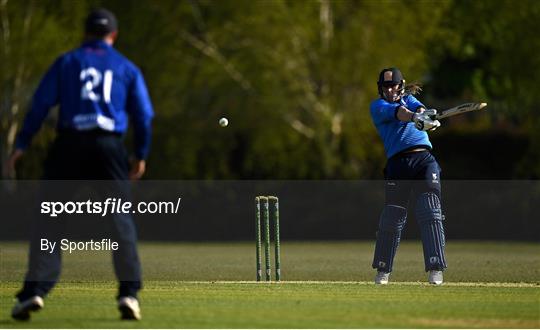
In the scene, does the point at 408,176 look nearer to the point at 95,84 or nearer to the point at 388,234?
the point at 388,234

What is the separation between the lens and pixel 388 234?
46.4 feet

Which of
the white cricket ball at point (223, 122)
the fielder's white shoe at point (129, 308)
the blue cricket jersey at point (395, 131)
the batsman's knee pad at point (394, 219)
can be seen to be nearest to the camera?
the fielder's white shoe at point (129, 308)

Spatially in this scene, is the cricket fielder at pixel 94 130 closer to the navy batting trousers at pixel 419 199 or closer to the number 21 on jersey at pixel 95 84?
the number 21 on jersey at pixel 95 84

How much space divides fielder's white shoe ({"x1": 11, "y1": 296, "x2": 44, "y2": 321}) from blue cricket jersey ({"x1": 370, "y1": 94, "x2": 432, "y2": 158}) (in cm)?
490

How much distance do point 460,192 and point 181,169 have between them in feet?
30.8

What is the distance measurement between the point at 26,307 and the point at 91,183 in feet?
3.02

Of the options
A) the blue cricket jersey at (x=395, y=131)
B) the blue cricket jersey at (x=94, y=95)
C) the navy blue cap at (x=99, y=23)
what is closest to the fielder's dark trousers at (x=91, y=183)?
the blue cricket jersey at (x=94, y=95)

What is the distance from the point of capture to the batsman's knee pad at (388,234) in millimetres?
14070

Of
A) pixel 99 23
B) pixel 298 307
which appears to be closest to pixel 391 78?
pixel 298 307

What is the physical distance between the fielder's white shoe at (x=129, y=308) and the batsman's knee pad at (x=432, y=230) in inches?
185

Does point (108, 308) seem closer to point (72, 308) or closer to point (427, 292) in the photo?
point (72, 308)

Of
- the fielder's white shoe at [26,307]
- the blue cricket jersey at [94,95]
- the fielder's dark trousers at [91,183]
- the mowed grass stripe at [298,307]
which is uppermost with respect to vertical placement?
the blue cricket jersey at [94,95]

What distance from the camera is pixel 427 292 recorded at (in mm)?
12570

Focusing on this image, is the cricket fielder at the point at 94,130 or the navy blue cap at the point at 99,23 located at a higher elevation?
the navy blue cap at the point at 99,23
